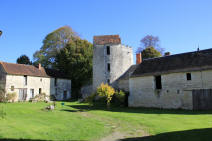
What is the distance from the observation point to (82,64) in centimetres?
3431

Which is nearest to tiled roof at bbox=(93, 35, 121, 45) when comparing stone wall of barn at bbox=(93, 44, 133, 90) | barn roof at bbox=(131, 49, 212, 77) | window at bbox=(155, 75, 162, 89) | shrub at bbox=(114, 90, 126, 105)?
stone wall of barn at bbox=(93, 44, 133, 90)

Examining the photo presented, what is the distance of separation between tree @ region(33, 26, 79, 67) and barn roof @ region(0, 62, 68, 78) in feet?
28.6

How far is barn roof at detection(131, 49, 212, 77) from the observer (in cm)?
1833

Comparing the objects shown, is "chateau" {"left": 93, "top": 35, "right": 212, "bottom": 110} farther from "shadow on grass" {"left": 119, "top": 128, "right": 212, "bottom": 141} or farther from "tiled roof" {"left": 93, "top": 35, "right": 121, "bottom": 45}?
"shadow on grass" {"left": 119, "top": 128, "right": 212, "bottom": 141}

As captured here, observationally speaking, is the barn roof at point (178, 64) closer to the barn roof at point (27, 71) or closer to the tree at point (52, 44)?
the barn roof at point (27, 71)

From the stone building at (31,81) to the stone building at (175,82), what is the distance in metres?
14.7

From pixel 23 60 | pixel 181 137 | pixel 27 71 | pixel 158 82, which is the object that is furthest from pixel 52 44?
pixel 181 137

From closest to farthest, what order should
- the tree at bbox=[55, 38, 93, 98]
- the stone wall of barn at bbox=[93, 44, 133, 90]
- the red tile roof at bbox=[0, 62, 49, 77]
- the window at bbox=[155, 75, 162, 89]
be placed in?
the window at bbox=[155, 75, 162, 89], the red tile roof at bbox=[0, 62, 49, 77], the stone wall of barn at bbox=[93, 44, 133, 90], the tree at bbox=[55, 38, 93, 98]

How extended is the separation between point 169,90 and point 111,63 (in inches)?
456

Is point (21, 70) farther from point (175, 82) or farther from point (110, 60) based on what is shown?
point (175, 82)

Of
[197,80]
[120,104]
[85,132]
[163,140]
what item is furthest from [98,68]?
[163,140]

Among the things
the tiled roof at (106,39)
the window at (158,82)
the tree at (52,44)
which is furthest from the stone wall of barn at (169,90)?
the tree at (52,44)

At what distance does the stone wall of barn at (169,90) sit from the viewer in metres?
17.6

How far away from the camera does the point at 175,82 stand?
19.1 meters
